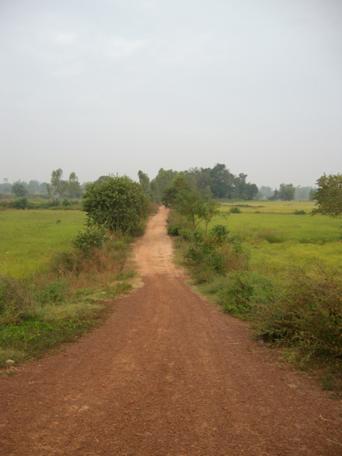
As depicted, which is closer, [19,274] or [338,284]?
[338,284]

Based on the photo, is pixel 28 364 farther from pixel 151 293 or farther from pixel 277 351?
pixel 151 293

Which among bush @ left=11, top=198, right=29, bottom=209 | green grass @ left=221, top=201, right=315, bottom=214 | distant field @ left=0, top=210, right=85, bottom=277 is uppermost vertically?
bush @ left=11, top=198, right=29, bottom=209

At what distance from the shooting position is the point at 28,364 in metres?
7.11

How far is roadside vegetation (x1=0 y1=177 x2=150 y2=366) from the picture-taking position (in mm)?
8828

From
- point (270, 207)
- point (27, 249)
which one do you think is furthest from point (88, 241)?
point (270, 207)

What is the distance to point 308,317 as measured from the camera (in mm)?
7367

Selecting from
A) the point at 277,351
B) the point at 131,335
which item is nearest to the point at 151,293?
the point at 131,335

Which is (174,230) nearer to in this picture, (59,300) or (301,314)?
(59,300)

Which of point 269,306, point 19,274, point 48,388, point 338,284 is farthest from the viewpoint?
point 19,274

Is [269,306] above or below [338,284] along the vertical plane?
below

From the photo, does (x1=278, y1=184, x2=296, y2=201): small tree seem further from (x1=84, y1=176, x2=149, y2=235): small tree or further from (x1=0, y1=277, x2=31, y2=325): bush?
(x1=0, y1=277, x2=31, y2=325): bush

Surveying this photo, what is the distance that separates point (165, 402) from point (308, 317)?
128 inches

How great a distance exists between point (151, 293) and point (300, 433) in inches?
371

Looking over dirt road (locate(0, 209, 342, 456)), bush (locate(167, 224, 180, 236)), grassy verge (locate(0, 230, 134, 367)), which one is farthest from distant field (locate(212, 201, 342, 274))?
dirt road (locate(0, 209, 342, 456))
